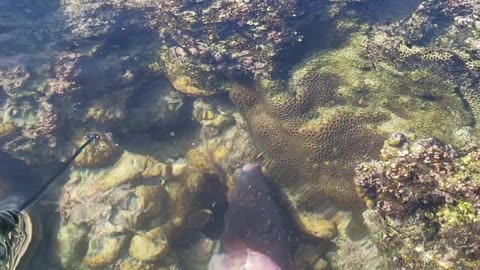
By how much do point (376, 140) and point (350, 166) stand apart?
1.65ft

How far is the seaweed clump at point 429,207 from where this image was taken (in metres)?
3.03

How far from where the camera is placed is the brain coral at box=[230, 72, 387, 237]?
5191 millimetres

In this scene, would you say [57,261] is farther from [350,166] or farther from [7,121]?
[350,166]

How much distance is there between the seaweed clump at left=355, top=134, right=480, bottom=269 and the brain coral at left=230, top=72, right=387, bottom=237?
1.14 metres

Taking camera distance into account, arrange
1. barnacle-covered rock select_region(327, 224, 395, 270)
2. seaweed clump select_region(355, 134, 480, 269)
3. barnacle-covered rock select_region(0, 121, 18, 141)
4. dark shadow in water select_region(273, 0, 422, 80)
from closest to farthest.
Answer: seaweed clump select_region(355, 134, 480, 269)
barnacle-covered rock select_region(327, 224, 395, 270)
dark shadow in water select_region(273, 0, 422, 80)
barnacle-covered rock select_region(0, 121, 18, 141)

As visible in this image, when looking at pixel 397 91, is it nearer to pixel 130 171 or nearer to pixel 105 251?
pixel 130 171

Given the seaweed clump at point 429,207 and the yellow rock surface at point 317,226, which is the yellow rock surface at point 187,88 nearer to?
the yellow rock surface at point 317,226

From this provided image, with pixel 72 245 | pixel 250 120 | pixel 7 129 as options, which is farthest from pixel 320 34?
pixel 7 129

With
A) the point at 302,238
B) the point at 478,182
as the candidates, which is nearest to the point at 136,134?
the point at 302,238

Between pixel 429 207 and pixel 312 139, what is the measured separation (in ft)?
7.35

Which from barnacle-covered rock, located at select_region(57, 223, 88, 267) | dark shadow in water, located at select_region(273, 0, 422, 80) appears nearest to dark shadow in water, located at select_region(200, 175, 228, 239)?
barnacle-covered rock, located at select_region(57, 223, 88, 267)

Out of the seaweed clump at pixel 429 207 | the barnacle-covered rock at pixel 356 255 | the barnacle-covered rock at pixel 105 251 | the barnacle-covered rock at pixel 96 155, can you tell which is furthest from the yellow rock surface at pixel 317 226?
the barnacle-covered rock at pixel 96 155

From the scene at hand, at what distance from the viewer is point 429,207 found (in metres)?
3.38

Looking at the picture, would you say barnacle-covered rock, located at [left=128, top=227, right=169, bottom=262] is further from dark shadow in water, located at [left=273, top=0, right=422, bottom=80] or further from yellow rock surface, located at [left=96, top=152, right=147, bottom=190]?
dark shadow in water, located at [left=273, top=0, right=422, bottom=80]
